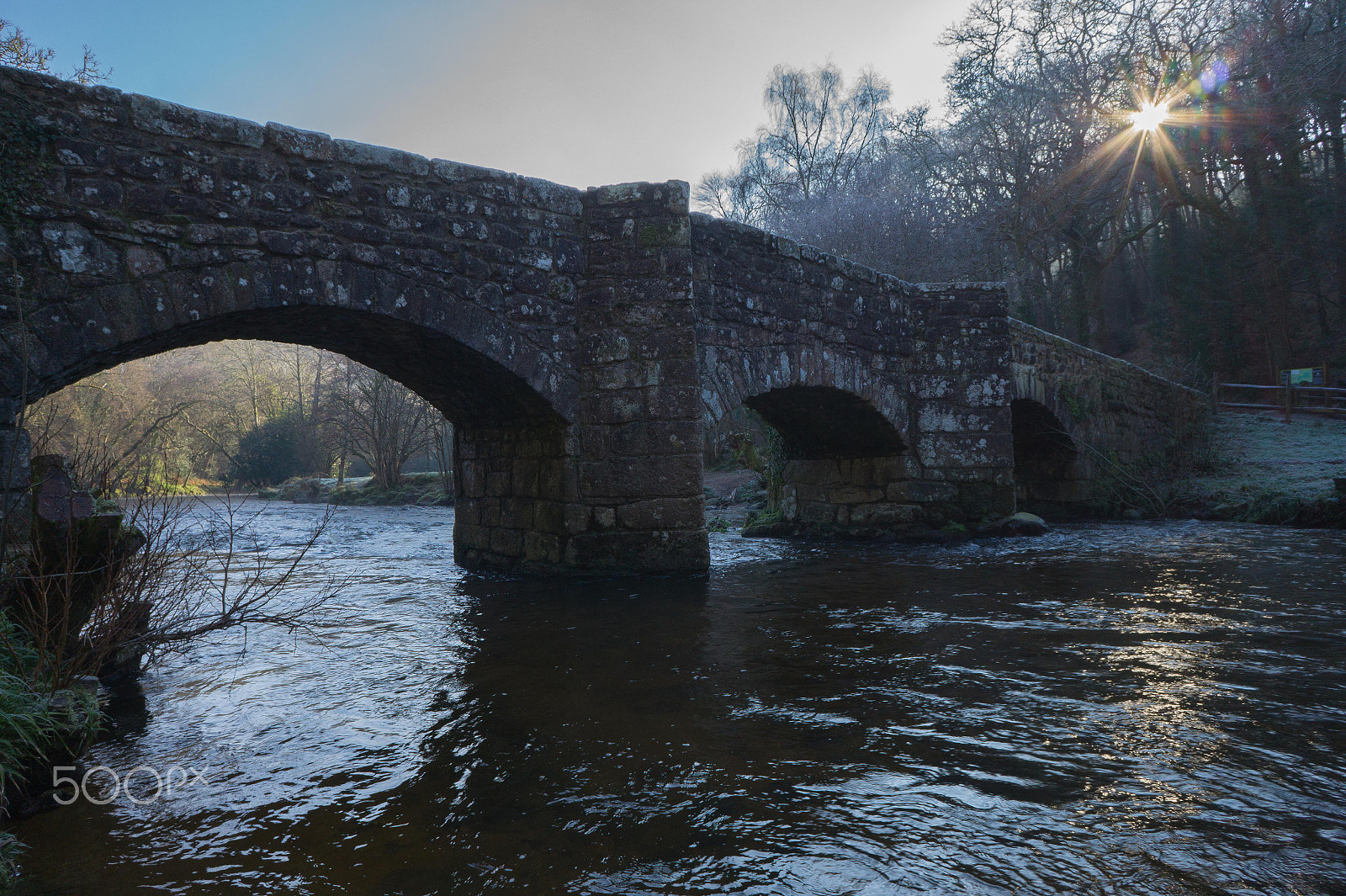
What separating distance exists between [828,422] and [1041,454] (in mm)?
4902

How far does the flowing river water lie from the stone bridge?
4.39ft

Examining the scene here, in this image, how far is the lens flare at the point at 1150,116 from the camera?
52.0ft

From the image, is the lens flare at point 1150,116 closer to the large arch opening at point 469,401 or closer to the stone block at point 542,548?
the large arch opening at point 469,401

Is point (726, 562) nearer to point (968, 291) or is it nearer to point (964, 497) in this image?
point (964, 497)

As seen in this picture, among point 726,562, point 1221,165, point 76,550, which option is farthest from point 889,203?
point 76,550

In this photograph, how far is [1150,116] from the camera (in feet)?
52.5

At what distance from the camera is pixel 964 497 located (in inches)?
352

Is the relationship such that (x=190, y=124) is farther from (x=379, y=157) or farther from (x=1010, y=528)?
(x=1010, y=528)

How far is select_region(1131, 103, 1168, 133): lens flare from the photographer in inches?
624

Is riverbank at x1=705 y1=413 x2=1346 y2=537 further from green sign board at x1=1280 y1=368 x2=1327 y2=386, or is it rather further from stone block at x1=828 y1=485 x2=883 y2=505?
stone block at x1=828 y1=485 x2=883 y2=505

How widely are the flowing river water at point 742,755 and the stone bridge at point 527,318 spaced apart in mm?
1339

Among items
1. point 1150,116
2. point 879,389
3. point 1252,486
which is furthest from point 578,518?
point 1150,116

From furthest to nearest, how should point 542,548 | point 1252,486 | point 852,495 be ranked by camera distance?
1. point 1252,486
2. point 852,495
3. point 542,548

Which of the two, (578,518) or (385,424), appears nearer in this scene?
(578,518)
